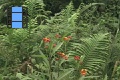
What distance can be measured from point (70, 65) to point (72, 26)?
1.00 meters

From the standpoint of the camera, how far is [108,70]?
369cm

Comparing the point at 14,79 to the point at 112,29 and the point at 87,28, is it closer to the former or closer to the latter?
the point at 87,28
